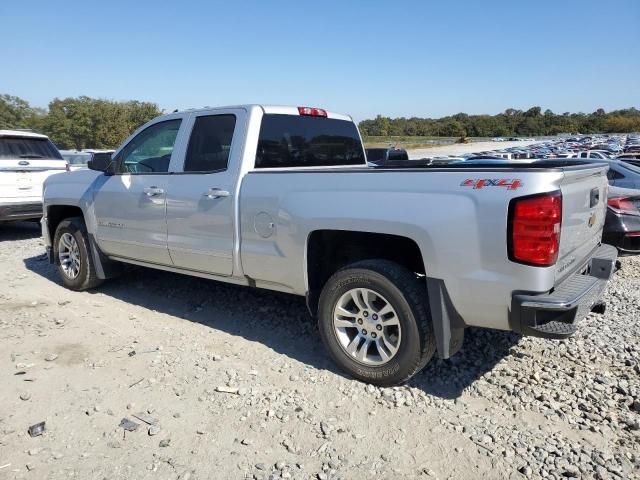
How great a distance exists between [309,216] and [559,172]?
163cm

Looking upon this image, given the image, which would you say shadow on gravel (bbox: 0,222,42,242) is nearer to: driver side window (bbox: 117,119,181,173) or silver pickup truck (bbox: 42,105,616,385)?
silver pickup truck (bbox: 42,105,616,385)

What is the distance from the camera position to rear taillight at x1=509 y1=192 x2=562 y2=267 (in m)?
2.76

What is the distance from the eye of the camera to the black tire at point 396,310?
128 inches

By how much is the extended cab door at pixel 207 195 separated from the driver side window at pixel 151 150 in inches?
11.7

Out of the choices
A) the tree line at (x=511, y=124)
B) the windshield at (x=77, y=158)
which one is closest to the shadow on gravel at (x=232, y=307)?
the windshield at (x=77, y=158)

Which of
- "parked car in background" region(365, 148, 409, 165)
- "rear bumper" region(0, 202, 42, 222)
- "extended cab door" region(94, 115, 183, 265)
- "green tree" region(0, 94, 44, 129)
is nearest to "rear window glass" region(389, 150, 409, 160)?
"parked car in background" region(365, 148, 409, 165)

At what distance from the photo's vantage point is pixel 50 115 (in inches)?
1887

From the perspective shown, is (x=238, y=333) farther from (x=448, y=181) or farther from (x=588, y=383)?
(x=588, y=383)

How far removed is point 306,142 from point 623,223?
13.4 feet

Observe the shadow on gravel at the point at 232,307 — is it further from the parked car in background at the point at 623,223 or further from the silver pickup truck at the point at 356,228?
the parked car in background at the point at 623,223

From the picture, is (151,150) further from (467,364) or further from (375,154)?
(467,364)

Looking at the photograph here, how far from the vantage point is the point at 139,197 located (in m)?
4.84

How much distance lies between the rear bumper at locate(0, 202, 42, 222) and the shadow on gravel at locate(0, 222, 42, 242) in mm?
838

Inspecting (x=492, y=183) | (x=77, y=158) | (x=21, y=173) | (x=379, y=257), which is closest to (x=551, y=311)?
(x=492, y=183)
